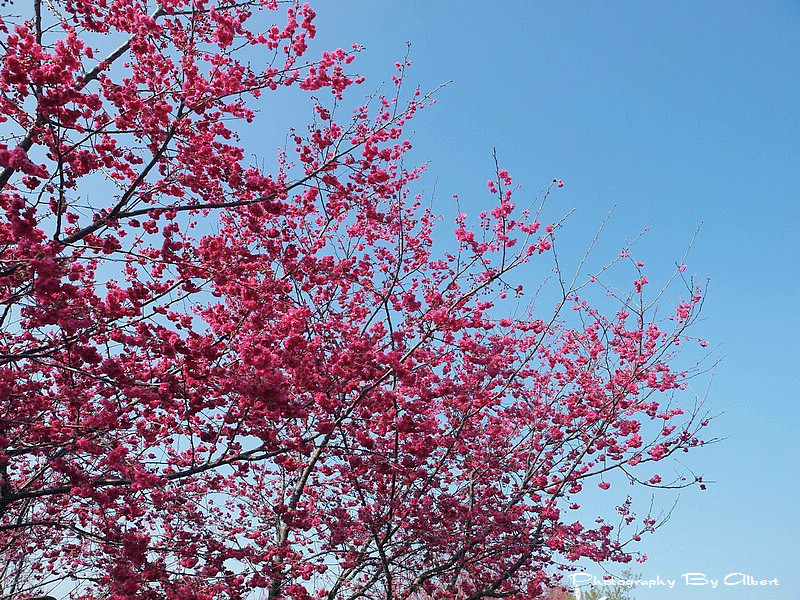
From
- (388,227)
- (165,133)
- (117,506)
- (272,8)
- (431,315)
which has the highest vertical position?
(272,8)

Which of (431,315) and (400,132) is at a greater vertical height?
(400,132)

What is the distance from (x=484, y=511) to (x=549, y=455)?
159 centimetres

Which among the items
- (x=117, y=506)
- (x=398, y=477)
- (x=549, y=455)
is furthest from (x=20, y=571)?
(x=549, y=455)

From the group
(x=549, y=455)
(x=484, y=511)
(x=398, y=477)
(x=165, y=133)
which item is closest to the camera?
(x=165, y=133)

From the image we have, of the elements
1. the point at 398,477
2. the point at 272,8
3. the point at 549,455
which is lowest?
the point at 398,477

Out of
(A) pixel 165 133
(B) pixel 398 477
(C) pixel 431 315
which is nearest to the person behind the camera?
(A) pixel 165 133

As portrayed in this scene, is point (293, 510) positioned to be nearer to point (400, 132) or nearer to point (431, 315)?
point (431, 315)

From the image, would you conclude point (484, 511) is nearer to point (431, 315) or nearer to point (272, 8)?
point (431, 315)

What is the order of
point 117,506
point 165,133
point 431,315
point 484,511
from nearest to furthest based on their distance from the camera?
point 165,133 < point 117,506 < point 431,315 < point 484,511

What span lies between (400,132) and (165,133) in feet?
10.4

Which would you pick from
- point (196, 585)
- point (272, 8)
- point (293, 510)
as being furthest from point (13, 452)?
point (272, 8)

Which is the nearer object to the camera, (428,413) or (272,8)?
(272,8)

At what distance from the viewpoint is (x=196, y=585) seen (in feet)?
22.7

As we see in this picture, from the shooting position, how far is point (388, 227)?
9.42 meters
